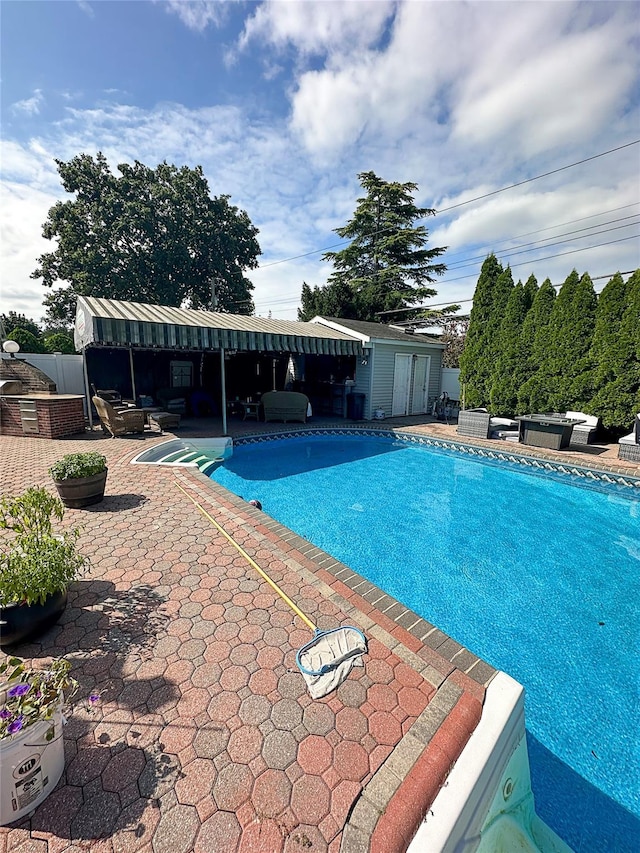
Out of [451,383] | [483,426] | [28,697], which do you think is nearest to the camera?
[28,697]

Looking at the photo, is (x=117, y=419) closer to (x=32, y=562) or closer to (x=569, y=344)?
(x=32, y=562)

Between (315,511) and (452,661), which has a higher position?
(452,661)

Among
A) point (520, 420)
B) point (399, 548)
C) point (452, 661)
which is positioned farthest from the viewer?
point (520, 420)

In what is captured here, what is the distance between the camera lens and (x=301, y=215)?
17.6 meters

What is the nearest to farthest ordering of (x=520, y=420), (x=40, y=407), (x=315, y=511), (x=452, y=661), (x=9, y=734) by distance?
(x=9, y=734) → (x=452, y=661) → (x=315, y=511) → (x=40, y=407) → (x=520, y=420)

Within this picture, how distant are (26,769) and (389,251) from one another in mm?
29366

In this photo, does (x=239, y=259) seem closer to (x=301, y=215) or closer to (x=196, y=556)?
(x=301, y=215)

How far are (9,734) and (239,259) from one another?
93.3 ft

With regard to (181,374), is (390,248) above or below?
above

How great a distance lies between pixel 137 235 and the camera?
74.6 ft

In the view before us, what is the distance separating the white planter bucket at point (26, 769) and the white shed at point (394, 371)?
Answer: 1267cm

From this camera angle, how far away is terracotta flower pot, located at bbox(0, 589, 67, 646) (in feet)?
7.75

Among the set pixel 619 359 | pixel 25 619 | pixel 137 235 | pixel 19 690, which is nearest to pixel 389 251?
pixel 137 235

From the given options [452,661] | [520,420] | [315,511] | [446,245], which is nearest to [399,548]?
[315,511]
